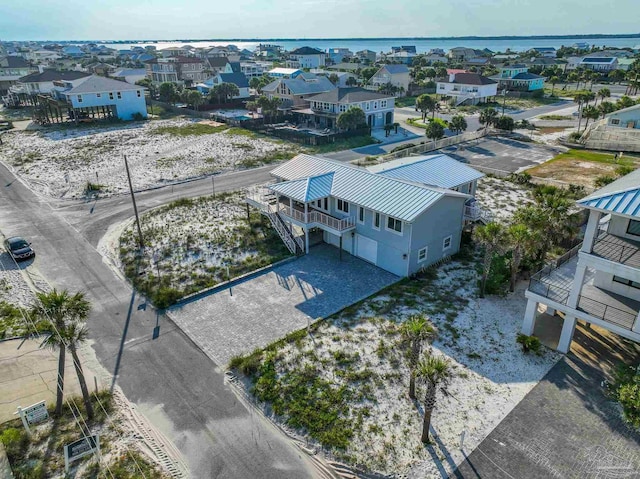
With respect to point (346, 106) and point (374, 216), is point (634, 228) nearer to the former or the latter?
point (374, 216)

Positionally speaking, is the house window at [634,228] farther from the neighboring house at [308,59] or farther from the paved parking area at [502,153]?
the neighboring house at [308,59]

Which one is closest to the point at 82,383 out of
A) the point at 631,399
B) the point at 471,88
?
the point at 631,399

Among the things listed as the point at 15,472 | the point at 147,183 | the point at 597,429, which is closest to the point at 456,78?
the point at 147,183

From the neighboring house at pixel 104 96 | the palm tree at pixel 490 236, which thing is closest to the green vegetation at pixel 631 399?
the palm tree at pixel 490 236

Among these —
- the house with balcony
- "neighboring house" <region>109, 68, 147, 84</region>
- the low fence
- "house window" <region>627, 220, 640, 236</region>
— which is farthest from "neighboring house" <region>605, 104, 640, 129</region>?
"neighboring house" <region>109, 68, 147, 84</region>

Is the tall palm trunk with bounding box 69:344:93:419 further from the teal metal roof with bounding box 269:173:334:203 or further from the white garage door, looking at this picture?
the white garage door
